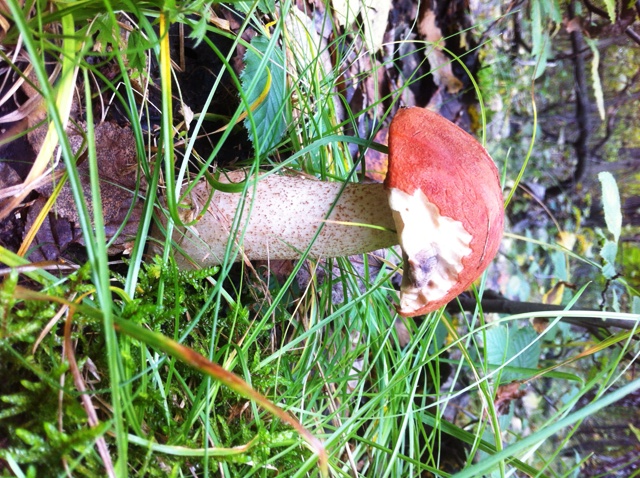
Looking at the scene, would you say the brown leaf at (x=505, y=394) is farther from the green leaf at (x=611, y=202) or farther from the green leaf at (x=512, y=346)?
the green leaf at (x=611, y=202)

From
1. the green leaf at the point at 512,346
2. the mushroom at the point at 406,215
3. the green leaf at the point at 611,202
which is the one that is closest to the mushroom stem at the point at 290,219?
the mushroom at the point at 406,215

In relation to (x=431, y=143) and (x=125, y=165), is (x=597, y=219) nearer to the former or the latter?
(x=431, y=143)

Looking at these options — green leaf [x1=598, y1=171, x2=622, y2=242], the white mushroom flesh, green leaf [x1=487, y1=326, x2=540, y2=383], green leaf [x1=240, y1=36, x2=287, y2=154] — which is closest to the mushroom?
the white mushroom flesh

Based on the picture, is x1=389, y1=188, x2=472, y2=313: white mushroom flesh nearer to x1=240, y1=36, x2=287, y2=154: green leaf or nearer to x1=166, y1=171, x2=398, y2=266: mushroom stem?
x1=166, y1=171, x2=398, y2=266: mushroom stem

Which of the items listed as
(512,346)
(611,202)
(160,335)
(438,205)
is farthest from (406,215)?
(512,346)

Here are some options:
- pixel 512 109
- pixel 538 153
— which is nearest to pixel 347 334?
pixel 512 109

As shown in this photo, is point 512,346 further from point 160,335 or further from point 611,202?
point 160,335
